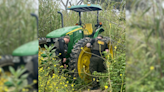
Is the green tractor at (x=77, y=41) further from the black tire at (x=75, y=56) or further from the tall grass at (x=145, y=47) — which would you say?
the tall grass at (x=145, y=47)

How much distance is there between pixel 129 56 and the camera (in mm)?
662

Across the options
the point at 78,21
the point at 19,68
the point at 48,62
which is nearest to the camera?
the point at 19,68

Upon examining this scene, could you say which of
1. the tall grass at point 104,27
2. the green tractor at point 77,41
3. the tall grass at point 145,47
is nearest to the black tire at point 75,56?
the green tractor at point 77,41

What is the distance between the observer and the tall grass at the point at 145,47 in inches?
24.6

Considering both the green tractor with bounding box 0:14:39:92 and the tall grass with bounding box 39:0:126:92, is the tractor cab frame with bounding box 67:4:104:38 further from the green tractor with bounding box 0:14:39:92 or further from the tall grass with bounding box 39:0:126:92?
the green tractor with bounding box 0:14:39:92

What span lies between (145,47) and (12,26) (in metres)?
0.64

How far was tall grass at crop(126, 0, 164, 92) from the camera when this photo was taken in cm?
63

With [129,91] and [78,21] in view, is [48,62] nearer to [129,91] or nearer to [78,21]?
[78,21]

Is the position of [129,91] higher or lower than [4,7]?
lower

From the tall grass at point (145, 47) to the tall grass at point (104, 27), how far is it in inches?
40.9

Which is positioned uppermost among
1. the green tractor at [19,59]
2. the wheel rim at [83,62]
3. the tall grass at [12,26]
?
the tall grass at [12,26]

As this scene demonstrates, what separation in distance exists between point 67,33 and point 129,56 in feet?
4.57

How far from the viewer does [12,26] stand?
57 cm

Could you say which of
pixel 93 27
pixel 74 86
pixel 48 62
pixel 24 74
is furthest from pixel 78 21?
pixel 24 74
